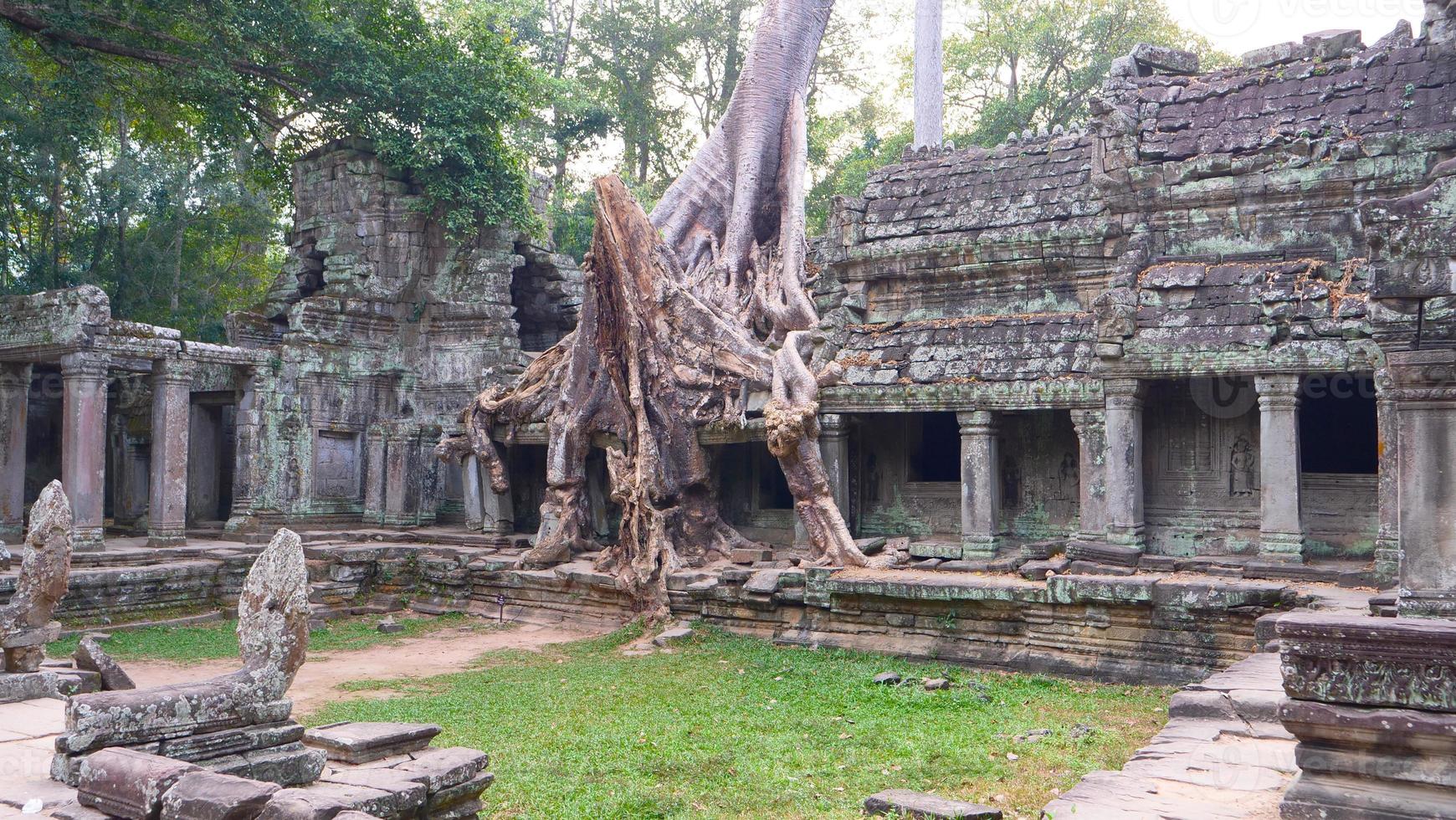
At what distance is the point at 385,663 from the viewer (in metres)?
11.9

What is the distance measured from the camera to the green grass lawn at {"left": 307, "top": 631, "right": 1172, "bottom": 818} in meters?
6.73

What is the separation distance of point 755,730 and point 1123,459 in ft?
17.1

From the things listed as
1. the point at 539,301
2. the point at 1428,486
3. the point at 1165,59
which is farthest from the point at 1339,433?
the point at 539,301

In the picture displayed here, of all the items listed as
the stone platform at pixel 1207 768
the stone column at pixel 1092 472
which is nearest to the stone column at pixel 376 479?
the stone column at pixel 1092 472

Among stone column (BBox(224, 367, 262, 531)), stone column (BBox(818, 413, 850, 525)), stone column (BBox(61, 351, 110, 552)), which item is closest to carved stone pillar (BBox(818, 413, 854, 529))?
stone column (BBox(818, 413, 850, 525))

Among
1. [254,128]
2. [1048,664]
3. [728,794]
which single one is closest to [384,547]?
[254,128]

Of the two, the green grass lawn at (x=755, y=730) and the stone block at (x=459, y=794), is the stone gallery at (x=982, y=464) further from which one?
the green grass lawn at (x=755, y=730)

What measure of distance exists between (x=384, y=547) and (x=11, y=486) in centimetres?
552

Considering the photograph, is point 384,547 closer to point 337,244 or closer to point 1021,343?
point 337,244

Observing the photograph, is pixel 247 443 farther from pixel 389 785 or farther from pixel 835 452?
pixel 389 785

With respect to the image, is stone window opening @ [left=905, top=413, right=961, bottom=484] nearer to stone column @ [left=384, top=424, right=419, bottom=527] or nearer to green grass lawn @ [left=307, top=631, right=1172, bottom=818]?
green grass lawn @ [left=307, top=631, right=1172, bottom=818]

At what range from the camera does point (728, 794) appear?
675cm

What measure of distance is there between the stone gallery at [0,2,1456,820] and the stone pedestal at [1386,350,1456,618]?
0.06ft

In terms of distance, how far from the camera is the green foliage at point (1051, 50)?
24156mm
